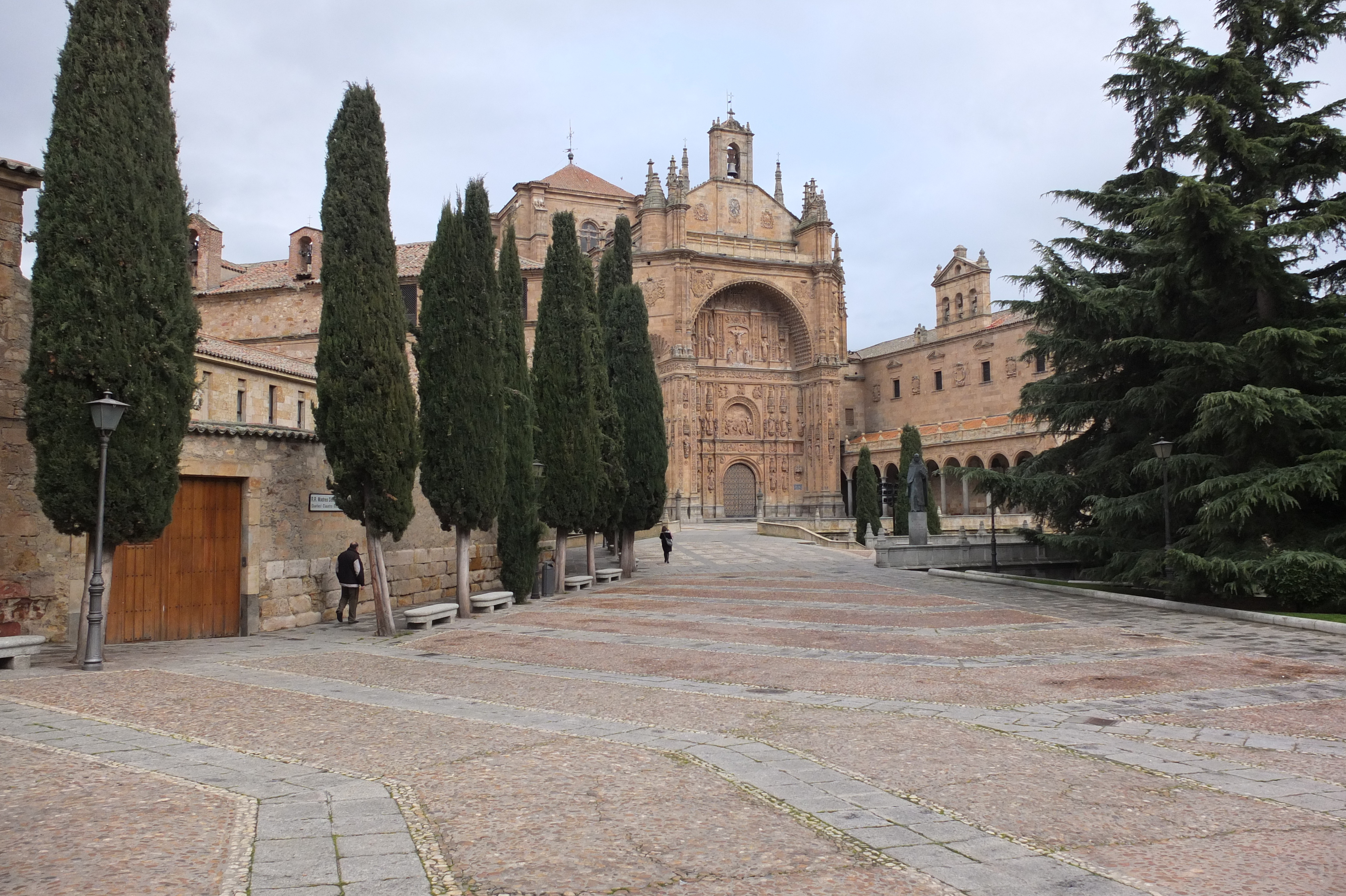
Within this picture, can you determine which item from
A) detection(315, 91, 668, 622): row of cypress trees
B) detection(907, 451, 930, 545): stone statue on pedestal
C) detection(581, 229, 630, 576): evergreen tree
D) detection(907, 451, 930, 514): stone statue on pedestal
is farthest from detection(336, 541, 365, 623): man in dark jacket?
detection(907, 451, 930, 514): stone statue on pedestal

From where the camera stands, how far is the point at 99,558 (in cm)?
848

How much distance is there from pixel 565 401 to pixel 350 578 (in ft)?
20.3

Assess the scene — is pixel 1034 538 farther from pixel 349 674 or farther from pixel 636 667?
pixel 349 674

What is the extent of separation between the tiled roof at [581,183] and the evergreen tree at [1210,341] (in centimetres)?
3533

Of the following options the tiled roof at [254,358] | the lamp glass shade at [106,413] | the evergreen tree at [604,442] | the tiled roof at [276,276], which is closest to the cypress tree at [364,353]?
the lamp glass shade at [106,413]

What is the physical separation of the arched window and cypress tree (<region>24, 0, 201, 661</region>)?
38.9m

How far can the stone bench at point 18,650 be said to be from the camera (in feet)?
26.7

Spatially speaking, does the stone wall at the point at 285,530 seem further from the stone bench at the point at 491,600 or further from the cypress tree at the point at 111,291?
the cypress tree at the point at 111,291

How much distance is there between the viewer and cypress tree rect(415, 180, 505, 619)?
13.3 meters

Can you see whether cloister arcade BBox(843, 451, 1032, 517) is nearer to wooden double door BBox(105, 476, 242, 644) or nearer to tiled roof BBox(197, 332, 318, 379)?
tiled roof BBox(197, 332, 318, 379)

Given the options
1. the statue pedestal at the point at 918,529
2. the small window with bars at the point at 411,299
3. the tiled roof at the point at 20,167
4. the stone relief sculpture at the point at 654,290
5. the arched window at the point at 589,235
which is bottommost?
the statue pedestal at the point at 918,529

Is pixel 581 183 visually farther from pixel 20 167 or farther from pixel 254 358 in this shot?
pixel 20 167

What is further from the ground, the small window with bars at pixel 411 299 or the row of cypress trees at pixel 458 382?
the small window with bars at pixel 411 299

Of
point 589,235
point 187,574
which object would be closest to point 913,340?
point 589,235
